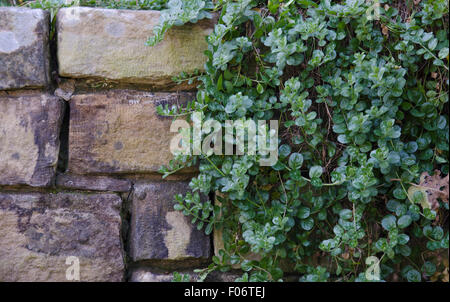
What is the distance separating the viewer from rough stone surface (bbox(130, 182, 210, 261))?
1416mm

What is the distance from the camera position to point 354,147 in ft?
4.07

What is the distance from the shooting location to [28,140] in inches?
54.8

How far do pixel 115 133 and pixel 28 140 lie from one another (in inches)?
11.3

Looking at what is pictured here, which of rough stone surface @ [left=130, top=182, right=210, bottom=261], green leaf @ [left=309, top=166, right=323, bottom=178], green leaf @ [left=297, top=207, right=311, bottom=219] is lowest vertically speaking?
rough stone surface @ [left=130, top=182, right=210, bottom=261]

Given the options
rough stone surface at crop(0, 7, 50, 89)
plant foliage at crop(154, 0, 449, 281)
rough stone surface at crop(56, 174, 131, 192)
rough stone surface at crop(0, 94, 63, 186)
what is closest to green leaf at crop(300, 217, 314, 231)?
plant foliage at crop(154, 0, 449, 281)

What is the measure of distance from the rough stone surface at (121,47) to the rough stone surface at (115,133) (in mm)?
87

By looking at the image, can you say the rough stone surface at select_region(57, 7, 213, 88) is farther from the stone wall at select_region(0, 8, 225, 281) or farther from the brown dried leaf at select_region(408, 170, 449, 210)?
the brown dried leaf at select_region(408, 170, 449, 210)

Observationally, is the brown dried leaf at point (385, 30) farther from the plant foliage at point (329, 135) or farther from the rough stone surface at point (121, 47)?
the rough stone surface at point (121, 47)

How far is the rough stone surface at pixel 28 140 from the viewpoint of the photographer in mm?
1388

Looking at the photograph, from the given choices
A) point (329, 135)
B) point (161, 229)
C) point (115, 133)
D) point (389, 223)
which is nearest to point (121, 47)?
point (115, 133)

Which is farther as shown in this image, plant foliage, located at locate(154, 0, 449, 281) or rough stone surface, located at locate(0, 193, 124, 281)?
rough stone surface, located at locate(0, 193, 124, 281)

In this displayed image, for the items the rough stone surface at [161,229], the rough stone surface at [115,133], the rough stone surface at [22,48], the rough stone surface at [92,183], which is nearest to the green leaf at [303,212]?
the rough stone surface at [161,229]
